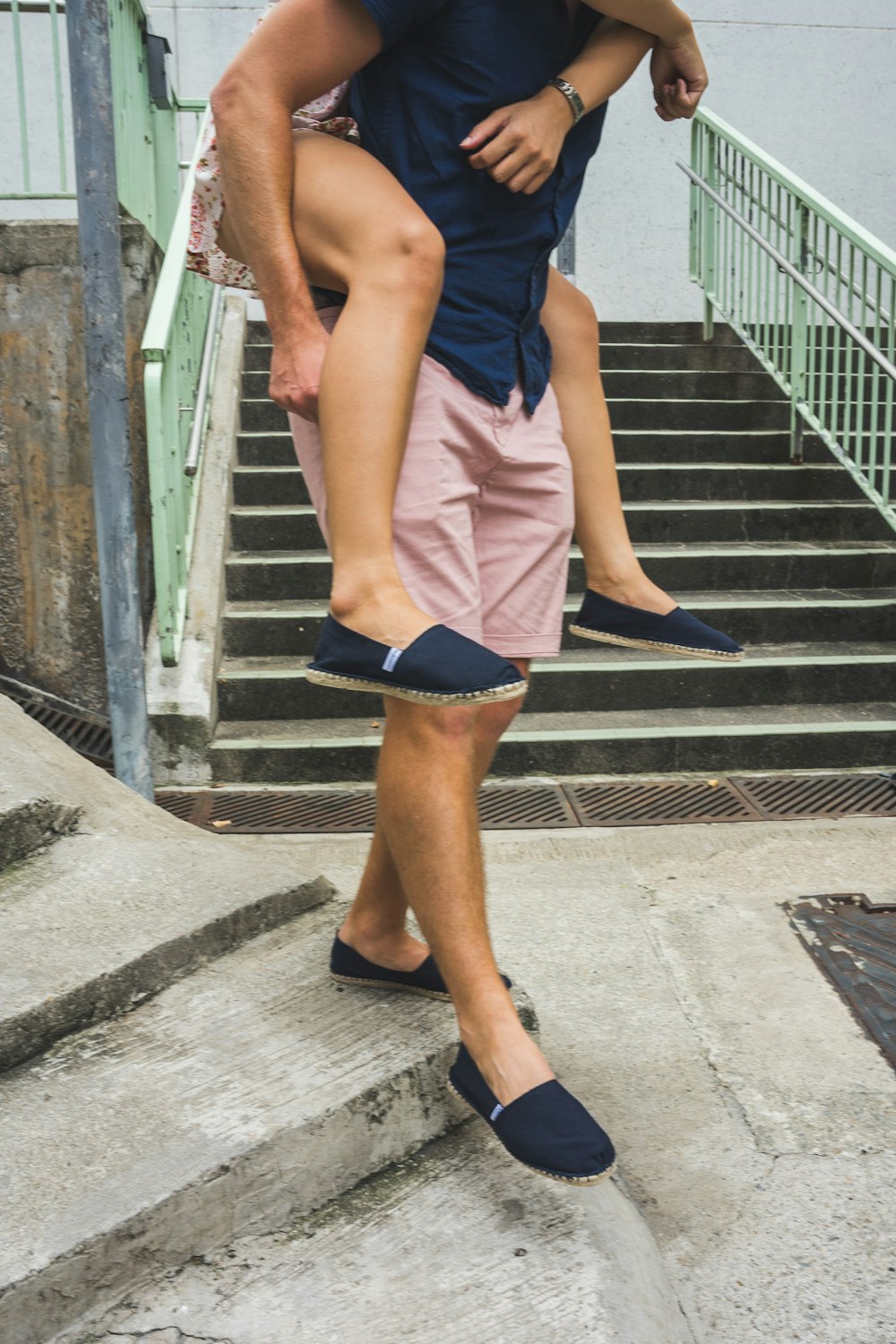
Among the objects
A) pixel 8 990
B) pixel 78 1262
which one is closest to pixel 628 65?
pixel 8 990

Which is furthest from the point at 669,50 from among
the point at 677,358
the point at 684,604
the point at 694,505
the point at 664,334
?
the point at 664,334

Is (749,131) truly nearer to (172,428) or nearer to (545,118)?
(172,428)

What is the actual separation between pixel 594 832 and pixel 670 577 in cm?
187

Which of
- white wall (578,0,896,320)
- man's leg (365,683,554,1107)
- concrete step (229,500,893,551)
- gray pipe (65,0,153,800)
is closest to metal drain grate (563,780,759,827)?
gray pipe (65,0,153,800)

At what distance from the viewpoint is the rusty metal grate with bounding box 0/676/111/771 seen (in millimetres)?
4273

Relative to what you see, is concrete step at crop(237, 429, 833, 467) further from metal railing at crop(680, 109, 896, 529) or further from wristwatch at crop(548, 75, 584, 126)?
wristwatch at crop(548, 75, 584, 126)

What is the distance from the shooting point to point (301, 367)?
1646 millimetres

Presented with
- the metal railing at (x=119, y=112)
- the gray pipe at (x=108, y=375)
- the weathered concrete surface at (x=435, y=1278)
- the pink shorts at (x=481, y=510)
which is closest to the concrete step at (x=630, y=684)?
the gray pipe at (x=108, y=375)

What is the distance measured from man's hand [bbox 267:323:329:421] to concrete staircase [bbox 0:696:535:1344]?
3.10 ft

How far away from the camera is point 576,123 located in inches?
71.0

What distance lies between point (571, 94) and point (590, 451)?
0.53 meters

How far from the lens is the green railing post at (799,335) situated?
18.6ft

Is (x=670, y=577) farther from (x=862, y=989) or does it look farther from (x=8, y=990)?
(x=8, y=990)

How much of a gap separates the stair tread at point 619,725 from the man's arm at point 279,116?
98.9 inches
